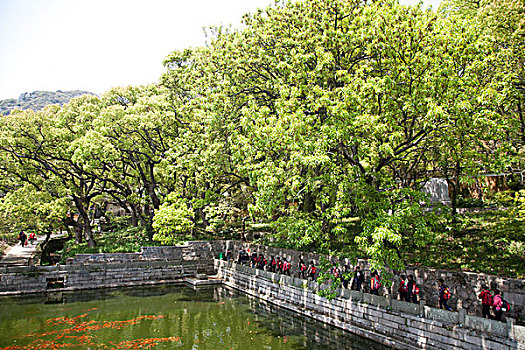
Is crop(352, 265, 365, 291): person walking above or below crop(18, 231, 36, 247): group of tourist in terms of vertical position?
below

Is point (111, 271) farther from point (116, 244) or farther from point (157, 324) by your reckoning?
point (157, 324)

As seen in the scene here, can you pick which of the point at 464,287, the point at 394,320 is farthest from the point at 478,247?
the point at 394,320

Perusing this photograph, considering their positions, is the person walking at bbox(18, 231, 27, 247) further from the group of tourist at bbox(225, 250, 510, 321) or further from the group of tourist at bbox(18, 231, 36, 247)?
the group of tourist at bbox(225, 250, 510, 321)

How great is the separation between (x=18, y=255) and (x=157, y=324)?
1828cm

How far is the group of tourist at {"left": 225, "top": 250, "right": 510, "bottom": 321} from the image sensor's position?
447 inches

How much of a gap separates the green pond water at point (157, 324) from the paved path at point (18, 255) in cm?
465

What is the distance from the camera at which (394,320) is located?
13227mm

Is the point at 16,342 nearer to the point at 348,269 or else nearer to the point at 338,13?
the point at 348,269

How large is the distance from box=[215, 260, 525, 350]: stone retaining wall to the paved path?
56.7 feet

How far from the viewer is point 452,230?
19.1m

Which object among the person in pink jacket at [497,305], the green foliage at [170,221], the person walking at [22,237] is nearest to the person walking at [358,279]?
the person in pink jacket at [497,305]

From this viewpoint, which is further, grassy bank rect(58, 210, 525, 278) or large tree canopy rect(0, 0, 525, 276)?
grassy bank rect(58, 210, 525, 278)

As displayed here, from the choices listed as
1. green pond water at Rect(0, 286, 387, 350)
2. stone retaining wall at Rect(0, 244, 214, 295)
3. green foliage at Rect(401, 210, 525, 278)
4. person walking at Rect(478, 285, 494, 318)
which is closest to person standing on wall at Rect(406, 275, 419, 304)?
green pond water at Rect(0, 286, 387, 350)

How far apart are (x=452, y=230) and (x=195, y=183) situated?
18515 millimetres
